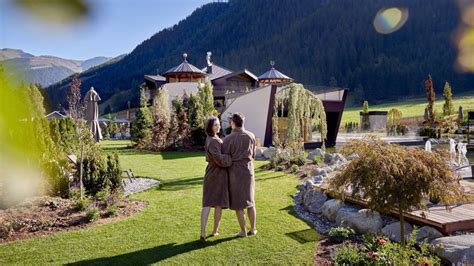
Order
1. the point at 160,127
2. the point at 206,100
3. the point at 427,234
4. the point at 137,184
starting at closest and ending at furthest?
the point at 427,234, the point at 137,184, the point at 160,127, the point at 206,100

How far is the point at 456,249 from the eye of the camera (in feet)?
15.1

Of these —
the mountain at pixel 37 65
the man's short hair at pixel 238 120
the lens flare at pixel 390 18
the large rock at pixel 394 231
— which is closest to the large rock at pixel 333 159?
the large rock at pixel 394 231

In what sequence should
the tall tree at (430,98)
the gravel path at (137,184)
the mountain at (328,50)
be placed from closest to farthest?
the gravel path at (137,184) → the tall tree at (430,98) → the mountain at (328,50)

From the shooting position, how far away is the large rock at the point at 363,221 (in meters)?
5.95

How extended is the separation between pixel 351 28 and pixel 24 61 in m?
128

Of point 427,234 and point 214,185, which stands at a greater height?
point 214,185

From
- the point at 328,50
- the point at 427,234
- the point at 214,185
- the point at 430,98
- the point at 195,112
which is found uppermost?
the point at 328,50

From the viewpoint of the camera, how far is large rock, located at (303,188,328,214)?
24.5 feet

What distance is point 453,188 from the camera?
4848 millimetres

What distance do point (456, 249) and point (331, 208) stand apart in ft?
8.16

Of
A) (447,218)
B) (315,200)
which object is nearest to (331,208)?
(315,200)

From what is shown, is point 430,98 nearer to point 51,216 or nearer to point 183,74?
point 183,74

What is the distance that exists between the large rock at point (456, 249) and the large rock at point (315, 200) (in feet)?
8.63

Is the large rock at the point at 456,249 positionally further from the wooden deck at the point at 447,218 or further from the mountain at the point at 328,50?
the mountain at the point at 328,50
